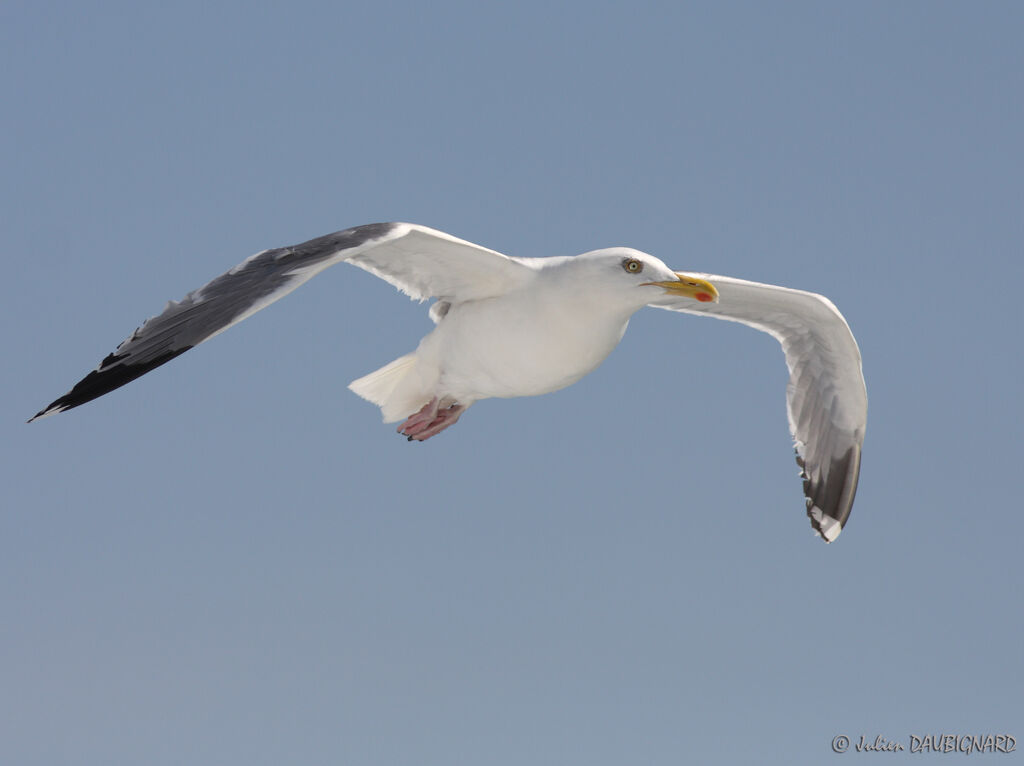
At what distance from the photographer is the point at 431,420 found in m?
12.4

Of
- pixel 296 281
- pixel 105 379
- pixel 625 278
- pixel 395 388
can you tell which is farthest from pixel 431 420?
pixel 105 379

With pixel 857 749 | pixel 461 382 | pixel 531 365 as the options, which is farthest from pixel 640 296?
pixel 857 749

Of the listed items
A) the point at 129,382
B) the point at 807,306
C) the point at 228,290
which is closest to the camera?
the point at 129,382

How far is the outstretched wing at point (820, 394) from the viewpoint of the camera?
13062 millimetres

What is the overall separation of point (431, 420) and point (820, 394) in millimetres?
4209

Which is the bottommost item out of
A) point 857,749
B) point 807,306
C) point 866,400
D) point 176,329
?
point 857,749

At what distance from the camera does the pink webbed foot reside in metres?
12.3

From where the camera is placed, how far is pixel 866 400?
1338 cm

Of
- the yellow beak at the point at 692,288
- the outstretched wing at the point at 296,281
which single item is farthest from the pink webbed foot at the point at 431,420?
the yellow beak at the point at 692,288

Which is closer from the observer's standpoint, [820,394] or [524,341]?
[524,341]

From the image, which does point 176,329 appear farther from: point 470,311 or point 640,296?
point 640,296

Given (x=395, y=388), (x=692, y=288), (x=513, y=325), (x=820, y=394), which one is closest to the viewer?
(x=692, y=288)

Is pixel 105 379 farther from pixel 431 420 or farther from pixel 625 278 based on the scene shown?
pixel 625 278

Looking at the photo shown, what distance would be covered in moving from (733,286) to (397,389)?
3.43m
